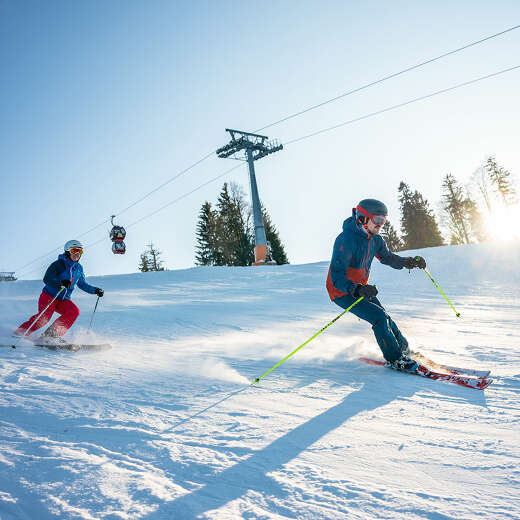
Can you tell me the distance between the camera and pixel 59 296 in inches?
244

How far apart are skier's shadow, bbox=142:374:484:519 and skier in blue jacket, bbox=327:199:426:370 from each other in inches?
30.9

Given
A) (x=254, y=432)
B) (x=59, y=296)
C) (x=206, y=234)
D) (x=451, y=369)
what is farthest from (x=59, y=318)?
(x=206, y=234)

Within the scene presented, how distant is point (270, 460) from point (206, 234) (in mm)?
44743

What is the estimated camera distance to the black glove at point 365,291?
3.77 meters

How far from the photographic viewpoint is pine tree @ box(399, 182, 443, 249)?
46.5 m

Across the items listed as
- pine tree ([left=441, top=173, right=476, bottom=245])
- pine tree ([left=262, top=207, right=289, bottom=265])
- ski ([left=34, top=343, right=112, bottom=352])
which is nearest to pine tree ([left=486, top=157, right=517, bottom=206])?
pine tree ([left=441, top=173, right=476, bottom=245])

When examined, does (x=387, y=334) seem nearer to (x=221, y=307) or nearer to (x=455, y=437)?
(x=455, y=437)

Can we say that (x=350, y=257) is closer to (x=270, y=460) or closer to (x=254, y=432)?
(x=254, y=432)

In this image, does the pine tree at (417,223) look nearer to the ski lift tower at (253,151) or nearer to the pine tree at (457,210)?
the pine tree at (457,210)

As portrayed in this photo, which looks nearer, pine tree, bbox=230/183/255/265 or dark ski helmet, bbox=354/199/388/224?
dark ski helmet, bbox=354/199/388/224

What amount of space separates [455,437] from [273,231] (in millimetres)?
42766

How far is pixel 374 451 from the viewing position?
2170mm

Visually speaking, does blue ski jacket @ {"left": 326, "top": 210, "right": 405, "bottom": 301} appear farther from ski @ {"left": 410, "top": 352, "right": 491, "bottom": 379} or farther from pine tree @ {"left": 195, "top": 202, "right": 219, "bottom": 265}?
pine tree @ {"left": 195, "top": 202, "right": 219, "bottom": 265}

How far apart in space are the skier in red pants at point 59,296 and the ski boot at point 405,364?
16.1 ft
